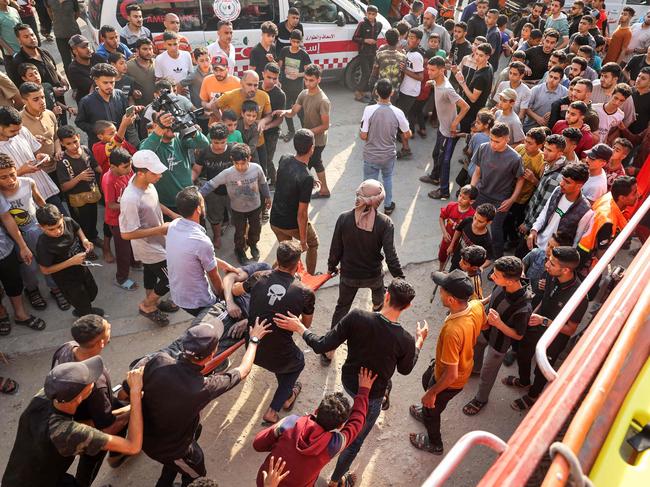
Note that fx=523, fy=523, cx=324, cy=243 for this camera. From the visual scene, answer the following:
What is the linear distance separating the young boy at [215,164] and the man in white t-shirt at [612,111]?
4.39 meters

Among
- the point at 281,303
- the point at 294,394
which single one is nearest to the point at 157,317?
the point at 294,394

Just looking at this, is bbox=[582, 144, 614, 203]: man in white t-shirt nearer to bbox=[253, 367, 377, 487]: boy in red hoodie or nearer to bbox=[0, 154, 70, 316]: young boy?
bbox=[253, 367, 377, 487]: boy in red hoodie

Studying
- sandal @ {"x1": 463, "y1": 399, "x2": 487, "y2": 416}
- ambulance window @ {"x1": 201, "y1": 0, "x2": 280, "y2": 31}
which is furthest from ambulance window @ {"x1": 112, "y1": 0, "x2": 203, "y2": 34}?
sandal @ {"x1": 463, "y1": 399, "x2": 487, "y2": 416}

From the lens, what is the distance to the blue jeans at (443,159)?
22.6ft

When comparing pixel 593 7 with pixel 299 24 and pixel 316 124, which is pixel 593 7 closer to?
pixel 299 24

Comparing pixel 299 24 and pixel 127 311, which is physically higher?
pixel 299 24

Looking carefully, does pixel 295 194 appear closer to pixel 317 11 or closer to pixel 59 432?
pixel 59 432

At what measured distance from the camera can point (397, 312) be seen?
3.37 m

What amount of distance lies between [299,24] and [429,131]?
285cm

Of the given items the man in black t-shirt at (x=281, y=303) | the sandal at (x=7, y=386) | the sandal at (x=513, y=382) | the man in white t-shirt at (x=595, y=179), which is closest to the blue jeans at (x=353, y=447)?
the man in black t-shirt at (x=281, y=303)

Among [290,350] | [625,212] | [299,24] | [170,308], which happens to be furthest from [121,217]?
[299,24]

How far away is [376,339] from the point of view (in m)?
3.33

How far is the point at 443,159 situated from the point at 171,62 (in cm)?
386

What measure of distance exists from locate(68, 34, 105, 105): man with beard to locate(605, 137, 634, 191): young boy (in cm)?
627
